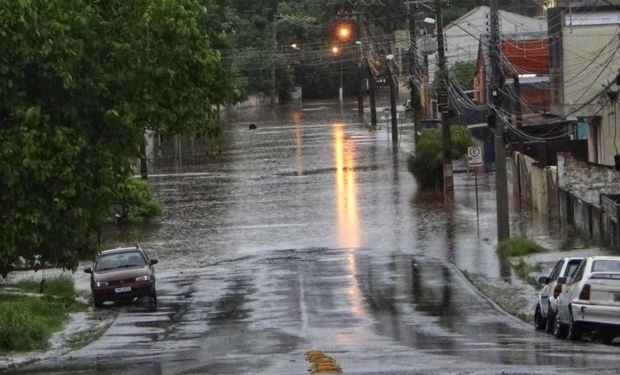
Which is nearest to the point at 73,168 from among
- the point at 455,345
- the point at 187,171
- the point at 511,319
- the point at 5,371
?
the point at 5,371

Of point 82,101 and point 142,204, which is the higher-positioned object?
point 82,101

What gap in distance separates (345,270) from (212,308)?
714cm

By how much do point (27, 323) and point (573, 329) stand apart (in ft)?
35.9

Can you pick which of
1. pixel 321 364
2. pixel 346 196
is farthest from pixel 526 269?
pixel 346 196

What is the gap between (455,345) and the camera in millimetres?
20453

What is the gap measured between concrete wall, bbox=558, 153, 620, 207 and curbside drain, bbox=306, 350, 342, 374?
26043 mm

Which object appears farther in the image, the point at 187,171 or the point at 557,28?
the point at 187,171

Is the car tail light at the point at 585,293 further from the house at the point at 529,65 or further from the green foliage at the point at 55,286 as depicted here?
the house at the point at 529,65

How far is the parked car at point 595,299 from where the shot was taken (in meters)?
19.7

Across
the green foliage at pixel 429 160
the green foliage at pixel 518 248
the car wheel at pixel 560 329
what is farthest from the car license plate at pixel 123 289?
the green foliage at pixel 429 160

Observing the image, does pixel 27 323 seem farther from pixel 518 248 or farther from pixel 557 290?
pixel 518 248

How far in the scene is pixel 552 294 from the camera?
22.1m

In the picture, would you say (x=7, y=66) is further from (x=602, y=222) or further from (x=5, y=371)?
(x=602, y=222)

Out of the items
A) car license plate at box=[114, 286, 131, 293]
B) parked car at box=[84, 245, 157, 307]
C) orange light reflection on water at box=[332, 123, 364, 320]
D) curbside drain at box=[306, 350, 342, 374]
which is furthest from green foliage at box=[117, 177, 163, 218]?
curbside drain at box=[306, 350, 342, 374]
